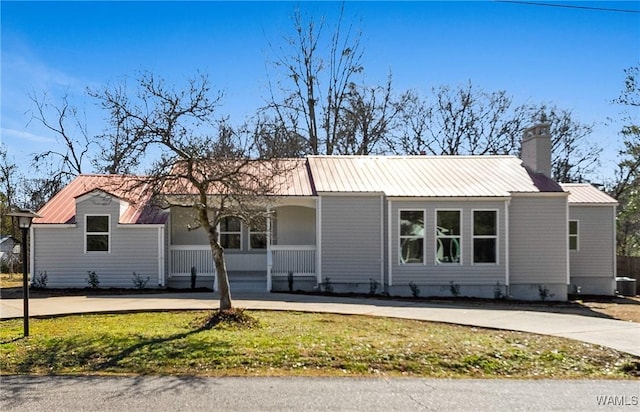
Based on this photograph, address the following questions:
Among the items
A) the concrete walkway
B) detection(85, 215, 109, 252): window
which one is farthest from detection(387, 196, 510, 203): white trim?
detection(85, 215, 109, 252): window

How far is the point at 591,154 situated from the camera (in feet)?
110

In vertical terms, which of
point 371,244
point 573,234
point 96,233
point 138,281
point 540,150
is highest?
point 540,150

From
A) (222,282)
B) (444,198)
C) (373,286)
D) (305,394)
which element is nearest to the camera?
(305,394)

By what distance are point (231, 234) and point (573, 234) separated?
41.7 feet

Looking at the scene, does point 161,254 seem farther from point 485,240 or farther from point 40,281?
point 485,240

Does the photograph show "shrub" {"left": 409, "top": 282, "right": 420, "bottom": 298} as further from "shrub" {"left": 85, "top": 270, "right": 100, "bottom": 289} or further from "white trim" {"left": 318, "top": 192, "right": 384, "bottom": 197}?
"shrub" {"left": 85, "top": 270, "right": 100, "bottom": 289}

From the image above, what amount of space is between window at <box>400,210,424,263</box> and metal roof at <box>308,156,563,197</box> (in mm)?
679

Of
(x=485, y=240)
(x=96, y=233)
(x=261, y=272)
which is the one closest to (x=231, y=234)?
(x=261, y=272)

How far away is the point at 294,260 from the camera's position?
1636 centimetres

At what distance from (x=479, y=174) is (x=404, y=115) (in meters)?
16.2

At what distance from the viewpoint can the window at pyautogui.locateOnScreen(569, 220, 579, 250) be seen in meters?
18.8

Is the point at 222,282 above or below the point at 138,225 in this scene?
below

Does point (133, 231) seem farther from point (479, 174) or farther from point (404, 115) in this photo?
point (404, 115)

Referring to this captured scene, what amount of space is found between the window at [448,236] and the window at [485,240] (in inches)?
21.8
